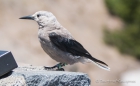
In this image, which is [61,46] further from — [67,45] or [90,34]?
[90,34]

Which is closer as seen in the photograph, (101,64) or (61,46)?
(101,64)

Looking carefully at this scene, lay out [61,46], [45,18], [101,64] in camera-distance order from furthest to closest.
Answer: [45,18] < [61,46] < [101,64]

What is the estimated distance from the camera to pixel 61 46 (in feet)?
19.1

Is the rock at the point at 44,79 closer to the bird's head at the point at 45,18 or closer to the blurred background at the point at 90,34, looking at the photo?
the bird's head at the point at 45,18

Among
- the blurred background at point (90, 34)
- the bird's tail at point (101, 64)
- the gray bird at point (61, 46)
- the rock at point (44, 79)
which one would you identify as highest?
the blurred background at point (90, 34)

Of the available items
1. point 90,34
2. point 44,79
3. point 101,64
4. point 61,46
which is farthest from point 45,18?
point 90,34

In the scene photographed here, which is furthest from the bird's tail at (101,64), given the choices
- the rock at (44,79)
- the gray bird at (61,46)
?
the rock at (44,79)

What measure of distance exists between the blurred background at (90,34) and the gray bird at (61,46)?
4.83 metres

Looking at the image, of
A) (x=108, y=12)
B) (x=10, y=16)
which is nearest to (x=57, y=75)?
(x=10, y=16)

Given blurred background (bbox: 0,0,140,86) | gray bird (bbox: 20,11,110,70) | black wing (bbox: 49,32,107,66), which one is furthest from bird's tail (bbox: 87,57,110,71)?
blurred background (bbox: 0,0,140,86)

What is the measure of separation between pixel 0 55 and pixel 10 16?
11073 mm

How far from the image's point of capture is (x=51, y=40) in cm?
587

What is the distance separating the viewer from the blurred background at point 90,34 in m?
13.2

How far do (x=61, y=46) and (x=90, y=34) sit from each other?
1260 cm
